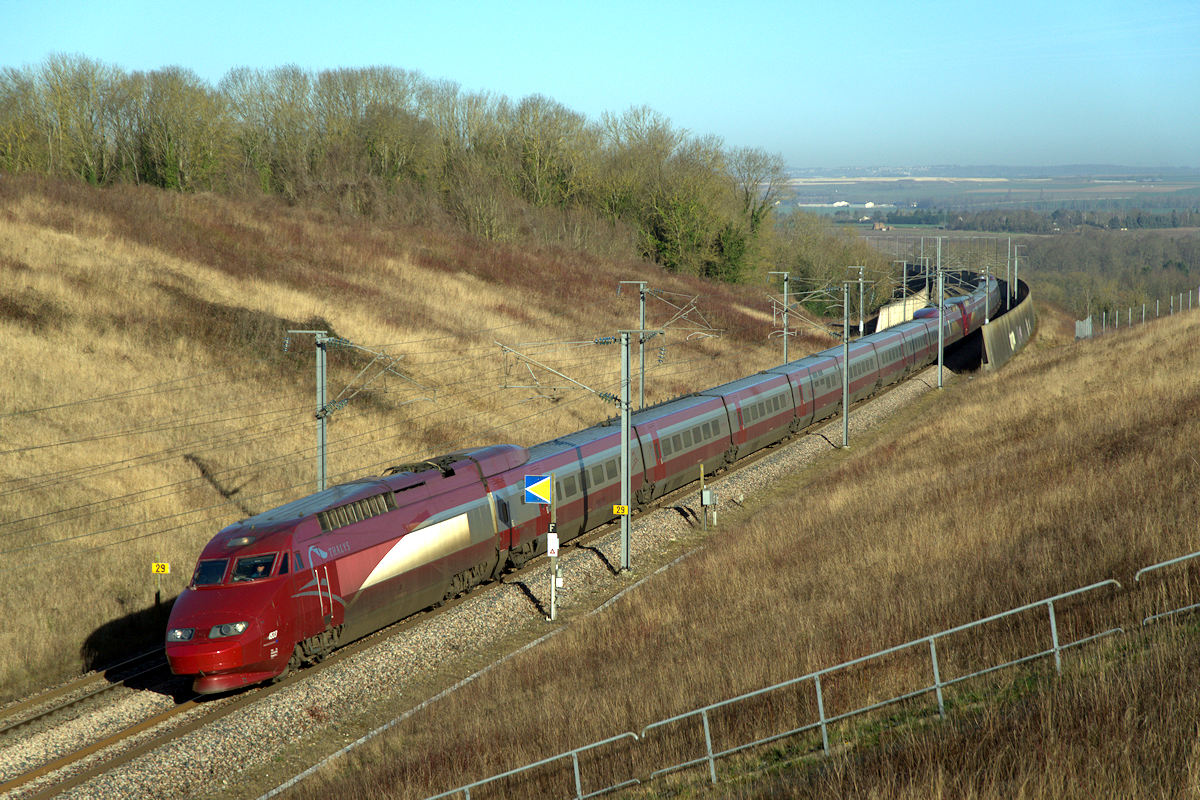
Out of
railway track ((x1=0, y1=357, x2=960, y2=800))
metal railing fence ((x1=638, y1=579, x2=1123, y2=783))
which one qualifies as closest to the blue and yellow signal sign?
railway track ((x1=0, y1=357, x2=960, y2=800))

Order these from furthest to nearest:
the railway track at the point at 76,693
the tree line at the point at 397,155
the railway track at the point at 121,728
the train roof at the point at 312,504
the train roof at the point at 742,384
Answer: the tree line at the point at 397,155 → the train roof at the point at 742,384 → the train roof at the point at 312,504 → the railway track at the point at 76,693 → the railway track at the point at 121,728

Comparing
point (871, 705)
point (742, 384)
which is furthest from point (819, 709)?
point (742, 384)

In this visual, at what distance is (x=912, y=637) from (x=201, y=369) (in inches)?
1310

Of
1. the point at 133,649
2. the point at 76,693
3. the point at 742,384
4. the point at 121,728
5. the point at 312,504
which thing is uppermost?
the point at 742,384

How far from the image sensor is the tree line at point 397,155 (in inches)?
2825

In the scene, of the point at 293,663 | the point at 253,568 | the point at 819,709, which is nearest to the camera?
the point at 819,709

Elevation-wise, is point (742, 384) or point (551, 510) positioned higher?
point (742, 384)

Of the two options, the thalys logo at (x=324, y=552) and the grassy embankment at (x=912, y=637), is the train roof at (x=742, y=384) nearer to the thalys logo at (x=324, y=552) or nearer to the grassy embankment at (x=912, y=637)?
the grassy embankment at (x=912, y=637)

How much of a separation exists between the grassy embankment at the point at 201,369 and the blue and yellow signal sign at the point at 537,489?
9.23m

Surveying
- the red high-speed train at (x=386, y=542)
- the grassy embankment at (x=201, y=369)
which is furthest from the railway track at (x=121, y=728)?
the grassy embankment at (x=201, y=369)

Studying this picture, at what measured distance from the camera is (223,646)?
1744cm

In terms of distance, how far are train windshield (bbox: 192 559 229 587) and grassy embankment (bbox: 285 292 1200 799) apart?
4697mm

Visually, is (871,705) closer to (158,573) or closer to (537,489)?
(537,489)

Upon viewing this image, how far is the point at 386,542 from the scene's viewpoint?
20703 mm
